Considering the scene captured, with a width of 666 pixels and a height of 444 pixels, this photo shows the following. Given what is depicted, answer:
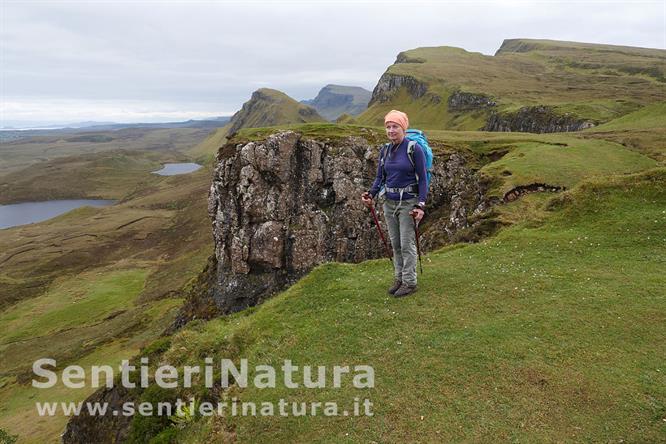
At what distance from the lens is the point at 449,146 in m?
47.7

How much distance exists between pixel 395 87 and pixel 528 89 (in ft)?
207

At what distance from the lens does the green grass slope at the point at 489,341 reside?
920 cm

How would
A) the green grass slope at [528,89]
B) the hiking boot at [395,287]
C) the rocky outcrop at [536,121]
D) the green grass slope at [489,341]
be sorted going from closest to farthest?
the green grass slope at [489,341]
the hiking boot at [395,287]
the rocky outcrop at [536,121]
the green grass slope at [528,89]

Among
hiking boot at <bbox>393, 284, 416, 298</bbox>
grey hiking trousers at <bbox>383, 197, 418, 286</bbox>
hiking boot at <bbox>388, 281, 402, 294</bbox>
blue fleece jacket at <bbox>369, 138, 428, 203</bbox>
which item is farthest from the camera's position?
hiking boot at <bbox>388, 281, 402, 294</bbox>

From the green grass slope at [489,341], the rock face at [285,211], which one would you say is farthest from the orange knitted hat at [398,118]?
the rock face at [285,211]

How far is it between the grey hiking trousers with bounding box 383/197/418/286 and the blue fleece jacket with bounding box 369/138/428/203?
0.31 metres

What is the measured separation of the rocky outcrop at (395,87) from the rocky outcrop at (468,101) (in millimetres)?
23522

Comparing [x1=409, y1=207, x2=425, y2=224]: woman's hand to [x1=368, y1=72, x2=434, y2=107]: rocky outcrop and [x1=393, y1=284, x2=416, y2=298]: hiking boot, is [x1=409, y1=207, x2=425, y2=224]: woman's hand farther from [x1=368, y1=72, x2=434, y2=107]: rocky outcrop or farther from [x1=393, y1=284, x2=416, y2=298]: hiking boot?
[x1=368, y1=72, x2=434, y2=107]: rocky outcrop

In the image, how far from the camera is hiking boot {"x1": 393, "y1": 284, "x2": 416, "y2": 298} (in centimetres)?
1471

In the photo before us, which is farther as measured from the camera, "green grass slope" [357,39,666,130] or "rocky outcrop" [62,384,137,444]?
"green grass slope" [357,39,666,130]

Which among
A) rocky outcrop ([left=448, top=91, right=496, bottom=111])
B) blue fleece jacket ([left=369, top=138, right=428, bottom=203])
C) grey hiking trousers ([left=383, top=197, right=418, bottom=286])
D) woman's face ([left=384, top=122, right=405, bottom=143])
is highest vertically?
rocky outcrop ([left=448, top=91, right=496, bottom=111])

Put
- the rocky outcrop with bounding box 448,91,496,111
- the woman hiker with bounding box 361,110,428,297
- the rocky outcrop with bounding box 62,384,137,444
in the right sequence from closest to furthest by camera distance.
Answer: the woman hiker with bounding box 361,110,428,297, the rocky outcrop with bounding box 62,384,137,444, the rocky outcrop with bounding box 448,91,496,111

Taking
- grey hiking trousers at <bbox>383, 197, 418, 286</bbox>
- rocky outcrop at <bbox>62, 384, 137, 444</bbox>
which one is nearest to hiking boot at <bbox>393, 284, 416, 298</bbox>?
grey hiking trousers at <bbox>383, 197, 418, 286</bbox>

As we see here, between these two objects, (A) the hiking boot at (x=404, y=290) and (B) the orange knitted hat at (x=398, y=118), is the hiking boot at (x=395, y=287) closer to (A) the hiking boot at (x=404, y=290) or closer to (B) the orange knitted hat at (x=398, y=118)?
(A) the hiking boot at (x=404, y=290)
